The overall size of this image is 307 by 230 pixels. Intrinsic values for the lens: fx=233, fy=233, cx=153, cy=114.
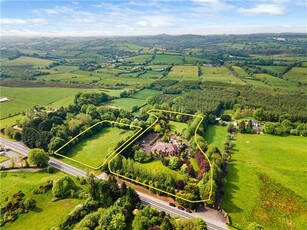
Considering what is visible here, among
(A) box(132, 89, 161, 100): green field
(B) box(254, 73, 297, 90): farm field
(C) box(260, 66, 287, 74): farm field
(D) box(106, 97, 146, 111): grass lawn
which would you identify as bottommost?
(D) box(106, 97, 146, 111): grass lawn

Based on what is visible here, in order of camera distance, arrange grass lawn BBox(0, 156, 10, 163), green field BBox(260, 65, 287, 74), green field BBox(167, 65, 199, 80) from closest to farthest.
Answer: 1. grass lawn BBox(0, 156, 10, 163)
2. green field BBox(167, 65, 199, 80)
3. green field BBox(260, 65, 287, 74)

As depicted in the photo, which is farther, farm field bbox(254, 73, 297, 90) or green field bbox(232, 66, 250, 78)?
green field bbox(232, 66, 250, 78)

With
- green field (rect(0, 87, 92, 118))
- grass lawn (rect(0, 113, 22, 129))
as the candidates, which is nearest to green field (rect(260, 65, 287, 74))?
green field (rect(0, 87, 92, 118))

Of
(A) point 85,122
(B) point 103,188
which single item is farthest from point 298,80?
(B) point 103,188

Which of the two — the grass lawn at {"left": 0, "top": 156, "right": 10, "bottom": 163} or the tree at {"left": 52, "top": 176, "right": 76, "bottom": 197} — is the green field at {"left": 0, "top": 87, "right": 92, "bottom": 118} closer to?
the grass lawn at {"left": 0, "top": 156, "right": 10, "bottom": 163}

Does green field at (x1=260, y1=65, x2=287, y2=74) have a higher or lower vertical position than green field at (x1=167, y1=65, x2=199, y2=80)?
higher
